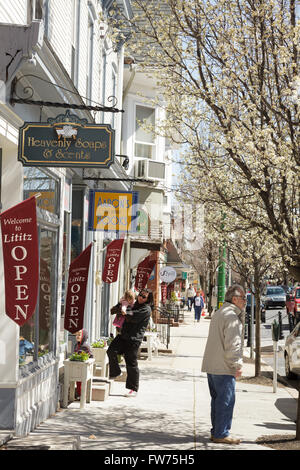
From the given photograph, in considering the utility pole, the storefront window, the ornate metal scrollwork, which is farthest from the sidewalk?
the utility pole

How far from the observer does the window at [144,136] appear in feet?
78.7

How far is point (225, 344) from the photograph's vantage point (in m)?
7.94

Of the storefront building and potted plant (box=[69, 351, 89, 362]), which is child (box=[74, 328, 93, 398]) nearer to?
the storefront building

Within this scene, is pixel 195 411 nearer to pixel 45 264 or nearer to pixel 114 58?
pixel 45 264

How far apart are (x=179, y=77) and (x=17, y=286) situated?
5.66m

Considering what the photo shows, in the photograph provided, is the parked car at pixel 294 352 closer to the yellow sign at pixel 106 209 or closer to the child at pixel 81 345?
the yellow sign at pixel 106 209

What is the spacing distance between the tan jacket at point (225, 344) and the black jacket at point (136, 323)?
3.42 metres

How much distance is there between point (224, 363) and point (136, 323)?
12.1ft

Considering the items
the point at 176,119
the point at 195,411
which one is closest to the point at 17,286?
the point at 195,411

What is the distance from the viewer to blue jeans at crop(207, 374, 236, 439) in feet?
26.0

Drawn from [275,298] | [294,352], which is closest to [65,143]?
[294,352]

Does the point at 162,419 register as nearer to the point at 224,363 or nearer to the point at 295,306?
the point at 224,363

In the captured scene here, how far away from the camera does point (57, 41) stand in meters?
10.6

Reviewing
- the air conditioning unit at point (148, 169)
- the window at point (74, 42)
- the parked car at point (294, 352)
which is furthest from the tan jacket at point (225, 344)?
the air conditioning unit at point (148, 169)
